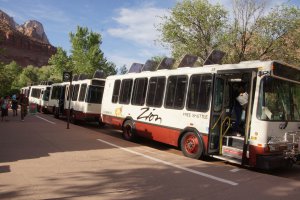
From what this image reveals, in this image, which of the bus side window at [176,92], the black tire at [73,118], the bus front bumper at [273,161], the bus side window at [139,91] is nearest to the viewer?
the bus front bumper at [273,161]

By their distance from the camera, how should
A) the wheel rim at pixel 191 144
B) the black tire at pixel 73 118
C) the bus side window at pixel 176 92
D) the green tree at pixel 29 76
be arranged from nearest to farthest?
1. the wheel rim at pixel 191 144
2. the bus side window at pixel 176 92
3. the black tire at pixel 73 118
4. the green tree at pixel 29 76

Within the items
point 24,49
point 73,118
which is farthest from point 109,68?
point 24,49

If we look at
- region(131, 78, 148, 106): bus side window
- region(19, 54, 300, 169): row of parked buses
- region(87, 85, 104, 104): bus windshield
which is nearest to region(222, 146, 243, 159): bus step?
region(19, 54, 300, 169): row of parked buses

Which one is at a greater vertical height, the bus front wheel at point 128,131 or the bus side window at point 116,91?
the bus side window at point 116,91

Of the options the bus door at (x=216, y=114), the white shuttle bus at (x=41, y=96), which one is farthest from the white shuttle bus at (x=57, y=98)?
the bus door at (x=216, y=114)

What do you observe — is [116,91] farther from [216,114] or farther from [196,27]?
[196,27]

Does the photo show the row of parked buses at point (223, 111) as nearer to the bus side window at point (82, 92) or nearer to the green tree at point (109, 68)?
the bus side window at point (82, 92)

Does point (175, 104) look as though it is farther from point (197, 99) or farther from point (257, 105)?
point (257, 105)

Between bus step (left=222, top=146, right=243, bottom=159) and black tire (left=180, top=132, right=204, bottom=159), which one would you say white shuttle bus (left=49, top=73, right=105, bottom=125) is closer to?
black tire (left=180, top=132, right=204, bottom=159)

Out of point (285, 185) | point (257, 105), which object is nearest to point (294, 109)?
point (257, 105)

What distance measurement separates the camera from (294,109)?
9.54 metres

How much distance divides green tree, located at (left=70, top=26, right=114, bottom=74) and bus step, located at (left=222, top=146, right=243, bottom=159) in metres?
42.9

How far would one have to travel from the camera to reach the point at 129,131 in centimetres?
1419

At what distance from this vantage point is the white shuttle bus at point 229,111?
869 centimetres
